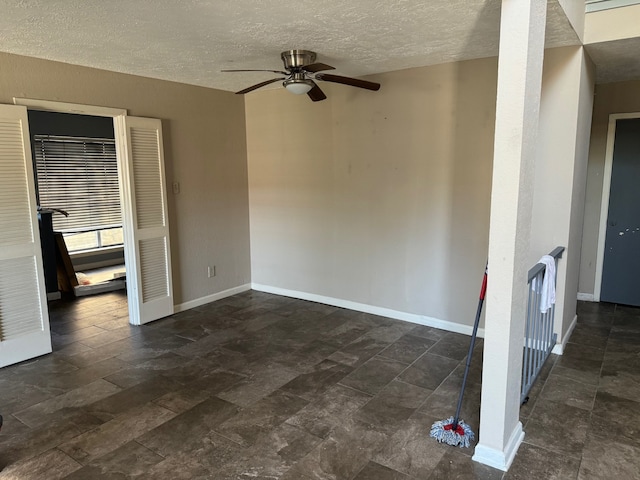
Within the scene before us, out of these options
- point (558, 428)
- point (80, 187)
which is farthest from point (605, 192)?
point (80, 187)

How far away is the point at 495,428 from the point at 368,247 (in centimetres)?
254

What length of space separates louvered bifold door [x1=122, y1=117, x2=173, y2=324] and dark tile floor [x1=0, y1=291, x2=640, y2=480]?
0.28 meters

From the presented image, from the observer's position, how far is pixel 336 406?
9.11ft

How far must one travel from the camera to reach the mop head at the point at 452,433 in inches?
92.3

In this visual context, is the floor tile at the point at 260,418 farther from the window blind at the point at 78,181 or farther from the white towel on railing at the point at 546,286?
the window blind at the point at 78,181

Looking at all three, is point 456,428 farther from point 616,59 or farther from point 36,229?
point 36,229

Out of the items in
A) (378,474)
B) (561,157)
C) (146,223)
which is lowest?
(378,474)

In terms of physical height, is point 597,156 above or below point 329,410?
above

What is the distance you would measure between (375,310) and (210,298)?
6.46ft

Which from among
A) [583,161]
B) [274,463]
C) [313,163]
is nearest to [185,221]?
[313,163]

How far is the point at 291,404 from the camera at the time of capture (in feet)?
9.21

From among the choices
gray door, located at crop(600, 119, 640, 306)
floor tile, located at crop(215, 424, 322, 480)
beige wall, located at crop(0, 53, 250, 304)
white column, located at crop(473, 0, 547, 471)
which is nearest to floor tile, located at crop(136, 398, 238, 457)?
floor tile, located at crop(215, 424, 322, 480)

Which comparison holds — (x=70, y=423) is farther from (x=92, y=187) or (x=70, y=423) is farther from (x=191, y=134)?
(x=92, y=187)

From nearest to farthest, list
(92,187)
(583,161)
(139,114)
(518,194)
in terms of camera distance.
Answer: (518,194) → (583,161) → (139,114) → (92,187)
